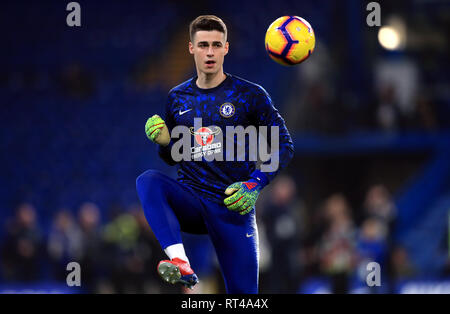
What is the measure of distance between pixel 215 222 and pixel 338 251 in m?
6.08

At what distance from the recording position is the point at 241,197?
18.0 ft

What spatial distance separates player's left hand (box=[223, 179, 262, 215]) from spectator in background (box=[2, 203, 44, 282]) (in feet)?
26.1

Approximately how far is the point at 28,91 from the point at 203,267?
813cm

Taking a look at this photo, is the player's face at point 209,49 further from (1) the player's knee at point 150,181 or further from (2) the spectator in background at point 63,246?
(2) the spectator in background at point 63,246

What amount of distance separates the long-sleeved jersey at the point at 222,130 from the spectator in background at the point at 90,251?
6.84 meters

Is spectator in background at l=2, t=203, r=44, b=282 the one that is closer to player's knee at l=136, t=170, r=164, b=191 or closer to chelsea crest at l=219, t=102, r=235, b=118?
player's knee at l=136, t=170, r=164, b=191

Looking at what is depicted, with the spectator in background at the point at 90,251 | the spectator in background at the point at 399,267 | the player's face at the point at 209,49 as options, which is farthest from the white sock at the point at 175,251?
the spectator in background at the point at 90,251

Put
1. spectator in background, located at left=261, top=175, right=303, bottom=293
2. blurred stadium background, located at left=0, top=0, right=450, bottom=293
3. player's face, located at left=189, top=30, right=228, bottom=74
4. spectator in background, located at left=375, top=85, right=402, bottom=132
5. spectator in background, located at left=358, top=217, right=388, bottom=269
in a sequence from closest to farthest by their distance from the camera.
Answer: player's face, located at left=189, top=30, right=228, bottom=74
spectator in background, located at left=261, top=175, right=303, bottom=293
spectator in background, located at left=358, top=217, right=388, bottom=269
blurred stadium background, located at left=0, top=0, right=450, bottom=293
spectator in background, located at left=375, top=85, right=402, bottom=132

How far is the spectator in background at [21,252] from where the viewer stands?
12.6 meters

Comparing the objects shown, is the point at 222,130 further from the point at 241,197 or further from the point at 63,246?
the point at 63,246

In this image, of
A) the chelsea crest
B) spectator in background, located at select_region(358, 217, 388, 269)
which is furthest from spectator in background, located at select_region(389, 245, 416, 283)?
the chelsea crest

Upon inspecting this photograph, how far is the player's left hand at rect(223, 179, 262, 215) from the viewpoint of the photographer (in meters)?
5.50

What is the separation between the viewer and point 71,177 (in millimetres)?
16625

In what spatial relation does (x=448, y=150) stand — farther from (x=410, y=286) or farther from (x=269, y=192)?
(x=410, y=286)
